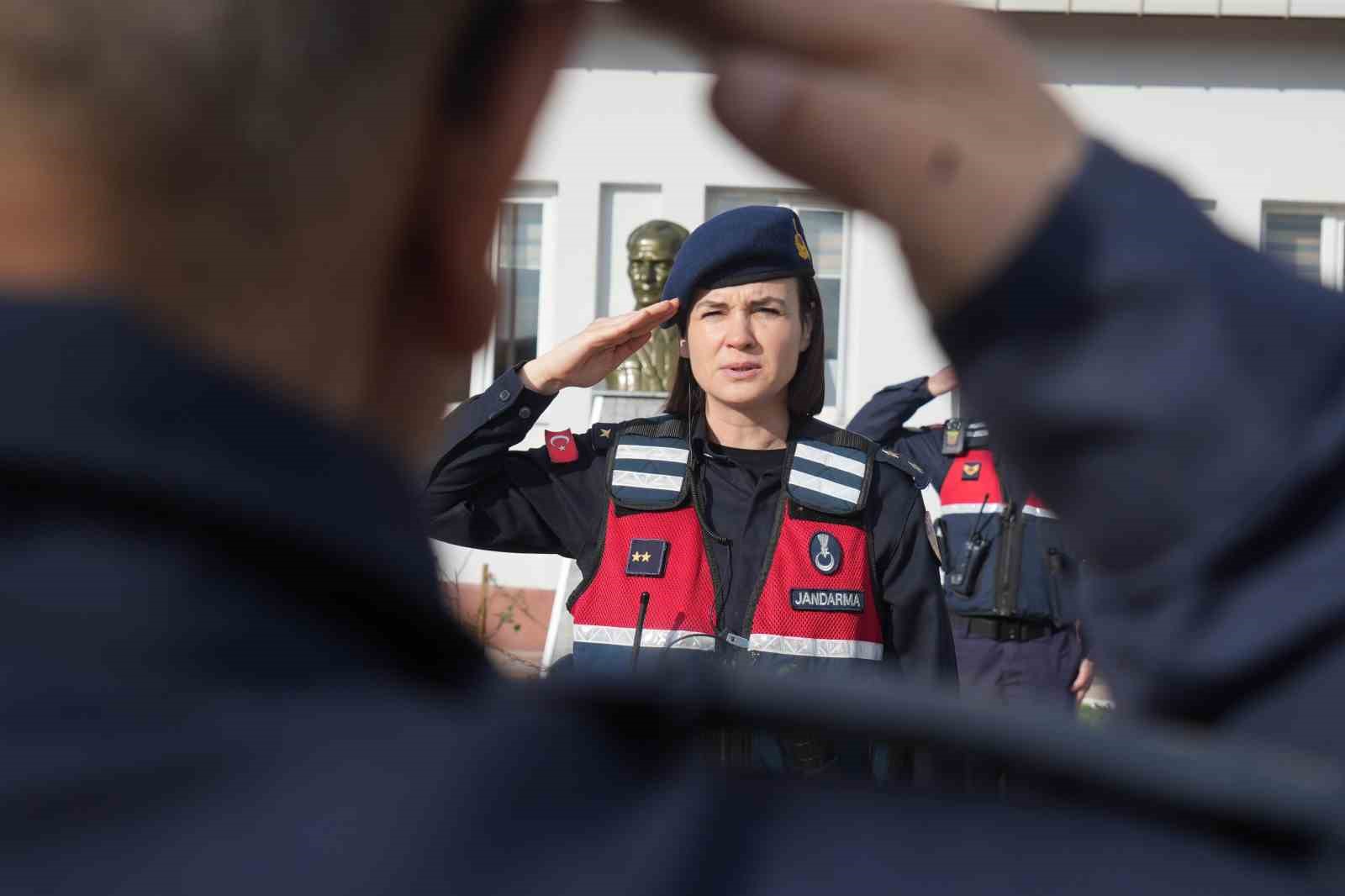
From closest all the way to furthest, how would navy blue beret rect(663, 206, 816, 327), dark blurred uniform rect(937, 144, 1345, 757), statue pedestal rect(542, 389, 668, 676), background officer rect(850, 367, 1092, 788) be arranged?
dark blurred uniform rect(937, 144, 1345, 757)
navy blue beret rect(663, 206, 816, 327)
statue pedestal rect(542, 389, 668, 676)
background officer rect(850, 367, 1092, 788)

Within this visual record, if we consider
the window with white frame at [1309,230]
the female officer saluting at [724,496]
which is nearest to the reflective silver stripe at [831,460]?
the female officer saluting at [724,496]

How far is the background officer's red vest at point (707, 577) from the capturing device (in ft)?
10.2

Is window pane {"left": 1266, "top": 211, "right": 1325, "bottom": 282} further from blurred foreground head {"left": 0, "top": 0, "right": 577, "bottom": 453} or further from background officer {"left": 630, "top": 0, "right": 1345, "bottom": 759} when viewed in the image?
blurred foreground head {"left": 0, "top": 0, "right": 577, "bottom": 453}

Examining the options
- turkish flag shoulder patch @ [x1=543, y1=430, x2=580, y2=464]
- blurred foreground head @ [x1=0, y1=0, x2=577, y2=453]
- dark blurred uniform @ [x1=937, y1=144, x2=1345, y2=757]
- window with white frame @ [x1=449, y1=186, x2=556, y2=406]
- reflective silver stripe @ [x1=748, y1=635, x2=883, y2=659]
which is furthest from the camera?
window with white frame @ [x1=449, y1=186, x2=556, y2=406]

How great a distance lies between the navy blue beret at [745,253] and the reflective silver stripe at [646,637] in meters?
0.85

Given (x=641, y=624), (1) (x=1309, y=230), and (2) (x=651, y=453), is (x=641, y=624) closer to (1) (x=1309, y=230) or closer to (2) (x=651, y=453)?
(2) (x=651, y=453)

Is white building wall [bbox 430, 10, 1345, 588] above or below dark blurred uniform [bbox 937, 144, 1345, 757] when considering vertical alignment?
above

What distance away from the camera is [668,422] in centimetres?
345

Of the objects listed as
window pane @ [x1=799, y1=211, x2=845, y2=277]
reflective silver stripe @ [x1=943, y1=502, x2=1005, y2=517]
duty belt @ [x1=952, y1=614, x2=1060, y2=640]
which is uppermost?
window pane @ [x1=799, y1=211, x2=845, y2=277]

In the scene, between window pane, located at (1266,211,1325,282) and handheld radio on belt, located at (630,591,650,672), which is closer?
handheld radio on belt, located at (630,591,650,672)

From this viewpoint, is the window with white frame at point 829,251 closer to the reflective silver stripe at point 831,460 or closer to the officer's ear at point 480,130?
the reflective silver stripe at point 831,460

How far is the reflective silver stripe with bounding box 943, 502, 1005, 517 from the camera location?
5.88 meters

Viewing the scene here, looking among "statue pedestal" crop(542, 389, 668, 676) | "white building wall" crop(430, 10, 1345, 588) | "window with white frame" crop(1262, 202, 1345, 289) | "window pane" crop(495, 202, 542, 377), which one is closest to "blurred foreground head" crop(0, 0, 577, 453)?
"statue pedestal" crop(542, 389, 668, 676)

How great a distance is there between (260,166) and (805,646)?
2558 mm
